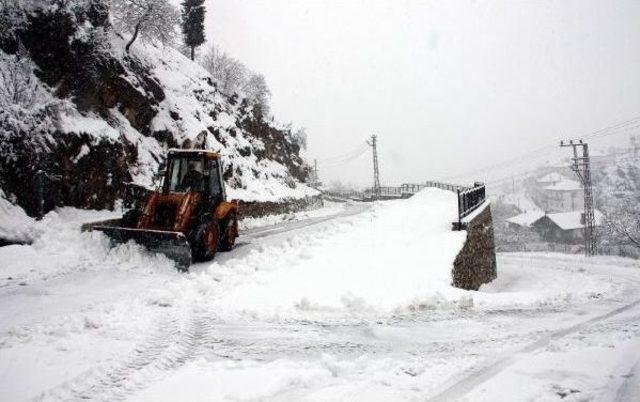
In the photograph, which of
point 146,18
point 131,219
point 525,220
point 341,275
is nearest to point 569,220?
point 525,220

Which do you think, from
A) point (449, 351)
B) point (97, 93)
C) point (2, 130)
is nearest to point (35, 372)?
point (449, 351)

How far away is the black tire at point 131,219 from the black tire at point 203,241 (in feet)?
6.13

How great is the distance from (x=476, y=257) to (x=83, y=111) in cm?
1632

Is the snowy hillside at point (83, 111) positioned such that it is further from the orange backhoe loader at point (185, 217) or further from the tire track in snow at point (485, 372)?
the tire track in snow at point (485, 372)

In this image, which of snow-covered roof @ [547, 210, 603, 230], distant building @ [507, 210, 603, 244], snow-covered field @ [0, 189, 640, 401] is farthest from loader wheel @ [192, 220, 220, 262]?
snow-covered roof @ [547, 210, 603, 230]

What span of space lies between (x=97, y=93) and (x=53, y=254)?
10652mm

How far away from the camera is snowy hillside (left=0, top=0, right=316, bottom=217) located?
1373 centimetres

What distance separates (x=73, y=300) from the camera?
6773 millimetres

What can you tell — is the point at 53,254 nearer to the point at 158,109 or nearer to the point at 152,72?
the point at 158,109

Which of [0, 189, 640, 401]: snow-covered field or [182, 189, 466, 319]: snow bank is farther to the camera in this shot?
[182, 189, 466, 319]: snow bank

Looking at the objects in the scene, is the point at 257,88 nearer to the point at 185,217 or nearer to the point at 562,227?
the point at 185,217

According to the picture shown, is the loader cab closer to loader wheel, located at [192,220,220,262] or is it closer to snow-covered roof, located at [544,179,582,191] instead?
loader wheel, located at [192,220,220,262]

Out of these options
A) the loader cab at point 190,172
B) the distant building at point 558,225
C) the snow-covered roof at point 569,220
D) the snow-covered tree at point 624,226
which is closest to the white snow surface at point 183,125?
the loader cab at point 190,172

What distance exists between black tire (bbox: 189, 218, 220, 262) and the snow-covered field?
26.6 inches
